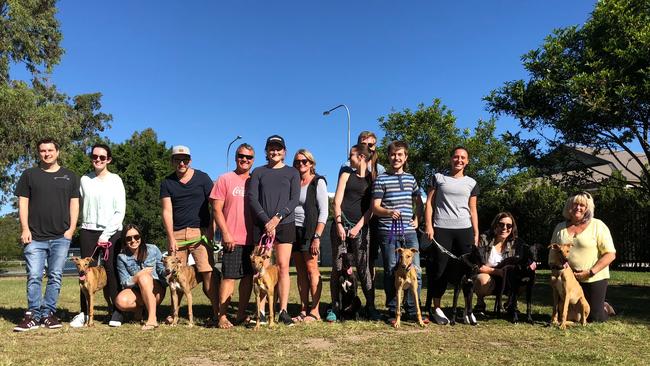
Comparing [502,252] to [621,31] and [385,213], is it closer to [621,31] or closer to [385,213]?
[385,213]

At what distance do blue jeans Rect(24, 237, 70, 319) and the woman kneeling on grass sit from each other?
772 mm

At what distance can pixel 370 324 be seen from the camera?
5.94 m

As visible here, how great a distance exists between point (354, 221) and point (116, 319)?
3.32m

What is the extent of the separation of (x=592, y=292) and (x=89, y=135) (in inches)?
1806

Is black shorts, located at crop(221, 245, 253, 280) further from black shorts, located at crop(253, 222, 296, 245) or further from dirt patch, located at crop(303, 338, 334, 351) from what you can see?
dirt patch, located at crop(303, 338, 334, 351)

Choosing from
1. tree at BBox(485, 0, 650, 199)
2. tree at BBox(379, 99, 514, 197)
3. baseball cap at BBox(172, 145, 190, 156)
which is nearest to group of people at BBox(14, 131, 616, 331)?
baseball cap at BBox(172, 145, 190, 156)

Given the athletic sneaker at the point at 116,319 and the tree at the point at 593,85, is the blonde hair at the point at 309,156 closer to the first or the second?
the athletic sneaker at the point at 116,319

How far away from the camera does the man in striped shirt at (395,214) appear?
20.1 ft

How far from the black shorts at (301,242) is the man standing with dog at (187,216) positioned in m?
1.16

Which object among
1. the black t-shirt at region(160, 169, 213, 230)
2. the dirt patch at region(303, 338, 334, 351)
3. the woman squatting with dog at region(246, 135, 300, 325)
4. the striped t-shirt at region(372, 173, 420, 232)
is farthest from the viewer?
the black t-shirt at region(160, 169, 213, 230)

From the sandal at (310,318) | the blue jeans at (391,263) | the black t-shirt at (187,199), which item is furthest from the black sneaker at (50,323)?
the blue jeans at (391,263)

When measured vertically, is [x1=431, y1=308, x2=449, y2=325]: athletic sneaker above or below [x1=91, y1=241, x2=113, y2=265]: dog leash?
below

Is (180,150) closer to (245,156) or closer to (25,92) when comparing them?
(245,156)

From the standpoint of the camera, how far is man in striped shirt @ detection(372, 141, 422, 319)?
612cm
